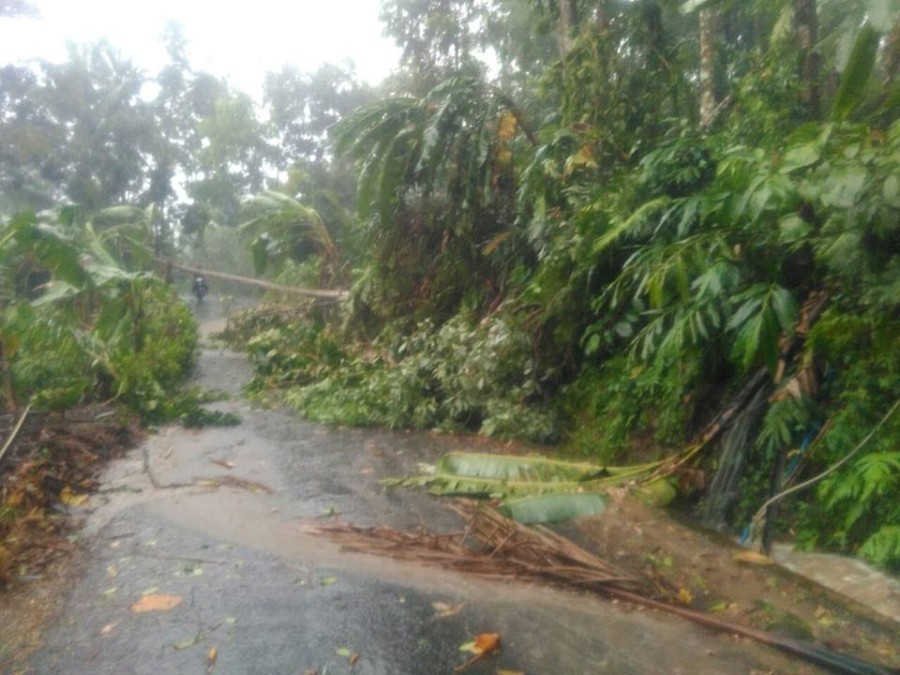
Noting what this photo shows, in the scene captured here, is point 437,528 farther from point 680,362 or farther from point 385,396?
point 385,396

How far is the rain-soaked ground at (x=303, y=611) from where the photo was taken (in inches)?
146

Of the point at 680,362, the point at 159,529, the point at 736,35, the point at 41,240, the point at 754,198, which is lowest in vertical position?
the point at 159,529

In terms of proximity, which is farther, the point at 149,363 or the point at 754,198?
the point at 149,363

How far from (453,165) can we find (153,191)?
20.6m

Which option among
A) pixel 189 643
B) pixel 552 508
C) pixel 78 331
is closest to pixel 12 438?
pixel 189 643

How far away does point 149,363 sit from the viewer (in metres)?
10.7

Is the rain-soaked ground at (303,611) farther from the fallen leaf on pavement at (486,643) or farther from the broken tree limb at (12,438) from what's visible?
the broken tree limb at (12,438)

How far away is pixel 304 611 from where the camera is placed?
4.18 meters

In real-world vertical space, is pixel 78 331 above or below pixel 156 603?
above

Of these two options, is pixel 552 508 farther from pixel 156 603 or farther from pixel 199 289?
pixel 199 289

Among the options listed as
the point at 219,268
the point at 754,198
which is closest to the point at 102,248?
the point at 754,198

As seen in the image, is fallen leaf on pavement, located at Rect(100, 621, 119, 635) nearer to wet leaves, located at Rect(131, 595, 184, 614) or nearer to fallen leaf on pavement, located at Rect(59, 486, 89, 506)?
wet leaves, located at Rect(131, 595, 184, 614)

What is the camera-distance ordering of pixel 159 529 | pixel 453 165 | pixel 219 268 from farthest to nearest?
pixel 219 268, pixel 453 165, pixel 159 529

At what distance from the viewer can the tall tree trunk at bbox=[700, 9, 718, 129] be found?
9.52m
